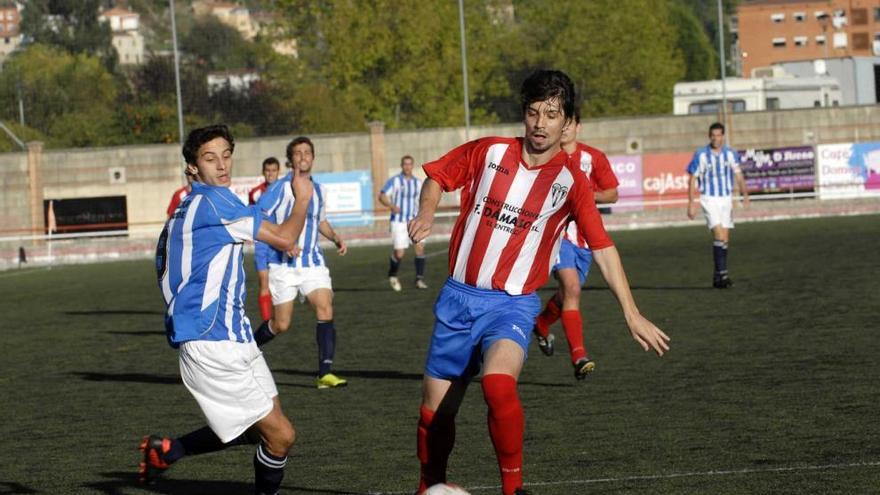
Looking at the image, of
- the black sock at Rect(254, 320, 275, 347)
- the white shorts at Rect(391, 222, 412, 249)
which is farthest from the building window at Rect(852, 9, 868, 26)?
the black sock at Rect(254, 320, 275, 347)

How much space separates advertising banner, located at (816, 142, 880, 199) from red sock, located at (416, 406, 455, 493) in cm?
3594

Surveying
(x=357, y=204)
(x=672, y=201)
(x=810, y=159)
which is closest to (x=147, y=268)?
(x=357, y=204)

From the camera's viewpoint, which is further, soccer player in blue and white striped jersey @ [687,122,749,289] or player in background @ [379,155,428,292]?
player in background @ [379,155,428,292]

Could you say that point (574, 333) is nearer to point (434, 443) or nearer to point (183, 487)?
point (183, 487)

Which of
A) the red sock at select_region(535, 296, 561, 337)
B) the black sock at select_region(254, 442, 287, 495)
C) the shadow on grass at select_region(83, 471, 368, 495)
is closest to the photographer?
the black sock at select_region(254, 442, 287, 495)

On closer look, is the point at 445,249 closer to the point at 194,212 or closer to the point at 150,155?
the point at 150,155

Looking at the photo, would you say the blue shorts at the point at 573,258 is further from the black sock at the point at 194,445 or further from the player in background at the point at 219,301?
the player in background at the point at 219,301

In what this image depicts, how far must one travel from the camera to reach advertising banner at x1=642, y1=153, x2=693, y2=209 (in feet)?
136

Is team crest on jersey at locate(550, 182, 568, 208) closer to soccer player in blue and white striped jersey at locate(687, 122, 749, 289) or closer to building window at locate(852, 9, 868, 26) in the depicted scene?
soccer player in blue and white striped jersey at locate(687, 122, 749, 289)

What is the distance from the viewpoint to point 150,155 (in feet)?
142

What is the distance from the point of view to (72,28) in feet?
373

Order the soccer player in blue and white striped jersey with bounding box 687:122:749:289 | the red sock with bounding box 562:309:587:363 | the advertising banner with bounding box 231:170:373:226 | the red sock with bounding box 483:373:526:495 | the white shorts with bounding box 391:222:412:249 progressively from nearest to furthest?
the red sock with bounding box 483:373:526:495
the red sock with bounding box 562:309:587:363
the soccer player in blue and white striped jersey with bounding box 687:122:749:289
the white shorts with bounding box 391:222:412:249
the advertising banner with bounding box 231:170:373:226

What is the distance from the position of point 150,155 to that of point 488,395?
38024 millimetres

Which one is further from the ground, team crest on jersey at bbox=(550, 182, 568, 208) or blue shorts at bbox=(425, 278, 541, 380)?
team crest on jersey at bbox=(550, 182, 568, 208)
